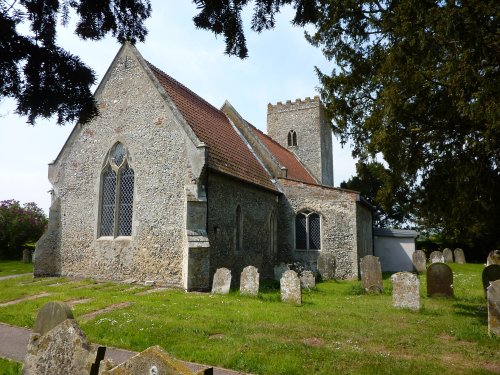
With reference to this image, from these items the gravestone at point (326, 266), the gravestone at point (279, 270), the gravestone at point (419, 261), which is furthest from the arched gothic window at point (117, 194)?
the gravestone at point (419, 261)

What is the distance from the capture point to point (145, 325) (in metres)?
7.22

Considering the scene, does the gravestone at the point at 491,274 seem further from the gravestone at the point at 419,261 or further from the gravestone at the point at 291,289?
the gravestone at the point at 419,261

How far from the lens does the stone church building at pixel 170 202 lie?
1283 centimetres

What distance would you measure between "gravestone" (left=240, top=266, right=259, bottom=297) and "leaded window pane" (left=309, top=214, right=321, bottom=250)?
24.5 feet

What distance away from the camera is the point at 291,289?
1037 cm

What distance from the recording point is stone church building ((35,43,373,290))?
1283cm

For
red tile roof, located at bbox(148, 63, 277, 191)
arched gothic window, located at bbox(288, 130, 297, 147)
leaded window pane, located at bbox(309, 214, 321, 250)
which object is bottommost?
leaded window pane, located at bbox(309, 214, 321, 250)

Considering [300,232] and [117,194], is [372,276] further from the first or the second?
[117,194]

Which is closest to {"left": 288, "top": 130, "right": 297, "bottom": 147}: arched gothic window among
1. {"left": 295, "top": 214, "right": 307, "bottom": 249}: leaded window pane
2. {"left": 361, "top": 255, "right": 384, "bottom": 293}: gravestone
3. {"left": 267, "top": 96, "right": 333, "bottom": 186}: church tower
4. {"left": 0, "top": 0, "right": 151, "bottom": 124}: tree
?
{"left": 267, "top": 96, "right": 333, "bottom": 186}: church tower

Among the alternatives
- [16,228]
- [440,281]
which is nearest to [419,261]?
[440,281]

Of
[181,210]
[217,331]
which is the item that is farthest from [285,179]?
[217,331]

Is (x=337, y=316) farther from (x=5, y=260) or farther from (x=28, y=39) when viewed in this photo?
(x=5, y=260)

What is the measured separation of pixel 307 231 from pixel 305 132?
Result: 1237 centimetres

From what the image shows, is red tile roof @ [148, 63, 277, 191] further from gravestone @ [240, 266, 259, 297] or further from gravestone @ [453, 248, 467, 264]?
gravestone @ [453, 248, 467, 264]
